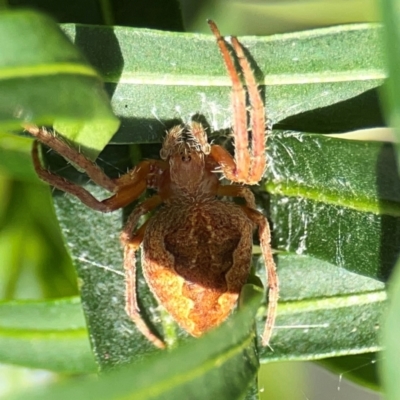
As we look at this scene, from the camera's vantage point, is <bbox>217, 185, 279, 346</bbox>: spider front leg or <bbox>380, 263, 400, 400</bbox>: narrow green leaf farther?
<bbox>217, 185, 279, 346</bbox>: spider front leg

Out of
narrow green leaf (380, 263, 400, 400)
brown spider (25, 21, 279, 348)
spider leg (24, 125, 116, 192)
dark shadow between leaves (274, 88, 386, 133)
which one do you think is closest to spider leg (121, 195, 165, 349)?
brown spider (25, 21, 279, 348)

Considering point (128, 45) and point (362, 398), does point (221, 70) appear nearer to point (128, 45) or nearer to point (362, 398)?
point (128, 45)

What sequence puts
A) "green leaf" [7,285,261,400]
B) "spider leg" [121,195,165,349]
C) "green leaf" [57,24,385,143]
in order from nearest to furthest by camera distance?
"green leaf" [7,285,261,400]
"green leaf" [57,24,385,143]
"spider leg" [121,195,165,349]

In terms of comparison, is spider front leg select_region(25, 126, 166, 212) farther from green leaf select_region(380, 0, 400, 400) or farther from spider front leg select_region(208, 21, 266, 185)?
green leaf select_region(380, 0, 400, 400)

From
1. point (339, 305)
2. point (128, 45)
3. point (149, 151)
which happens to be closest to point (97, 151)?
Answer: point (128, 45)

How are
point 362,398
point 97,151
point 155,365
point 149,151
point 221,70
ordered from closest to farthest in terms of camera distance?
1. point 155,365
2. point 97,151
3. point 221,70
4. point 149,151
5. point 362,398

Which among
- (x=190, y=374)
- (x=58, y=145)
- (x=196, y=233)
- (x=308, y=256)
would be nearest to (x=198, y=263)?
(x=196, y=233)

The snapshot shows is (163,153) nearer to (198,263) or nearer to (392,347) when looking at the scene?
(198,263)
